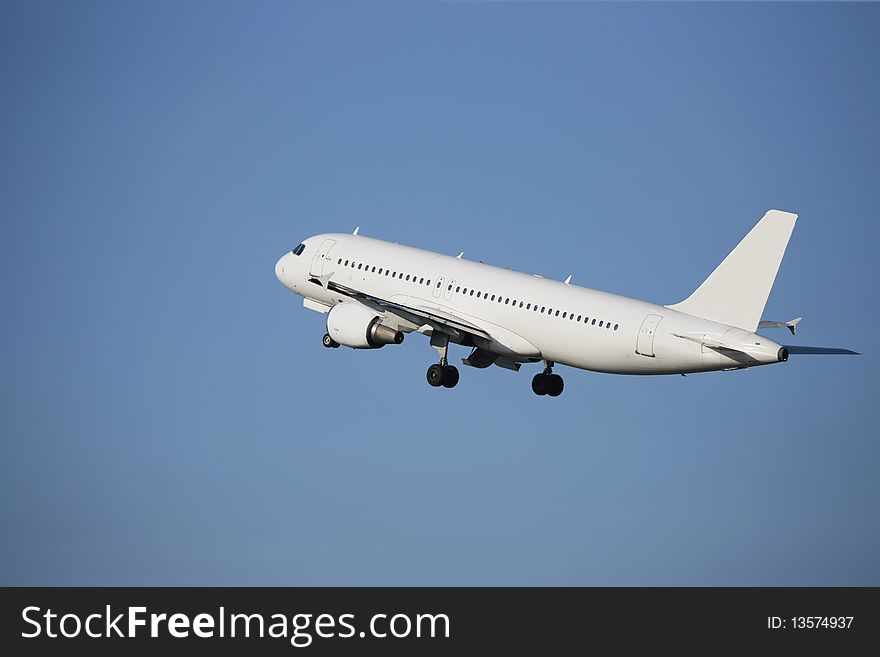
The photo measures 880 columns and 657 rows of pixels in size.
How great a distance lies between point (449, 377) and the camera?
147625 mm

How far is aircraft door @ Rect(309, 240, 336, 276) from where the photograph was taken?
154 m

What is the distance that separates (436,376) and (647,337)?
1152 cm

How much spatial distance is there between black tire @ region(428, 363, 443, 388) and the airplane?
5 centimetres

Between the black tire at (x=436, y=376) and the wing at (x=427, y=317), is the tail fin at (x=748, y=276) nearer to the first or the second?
the wing at (x=427, y=317)

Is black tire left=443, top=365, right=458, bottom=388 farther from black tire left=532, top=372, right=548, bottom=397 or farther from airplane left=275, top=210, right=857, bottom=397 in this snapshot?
black tire left=532, top=372, right=548, bottom=397

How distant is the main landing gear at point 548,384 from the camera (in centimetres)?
14925

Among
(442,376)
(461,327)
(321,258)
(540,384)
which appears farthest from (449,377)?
(321,258)

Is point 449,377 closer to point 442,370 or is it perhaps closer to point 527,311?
point 442,370

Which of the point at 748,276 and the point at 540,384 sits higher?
the point at 540,384

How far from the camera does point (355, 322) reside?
148375 mm

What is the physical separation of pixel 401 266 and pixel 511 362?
6.82 meters

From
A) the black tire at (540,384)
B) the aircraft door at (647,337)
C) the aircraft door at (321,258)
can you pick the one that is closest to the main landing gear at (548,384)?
the black tire at (540,384)

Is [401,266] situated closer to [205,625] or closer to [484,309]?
[484,309]

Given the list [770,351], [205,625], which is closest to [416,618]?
[205,625]
